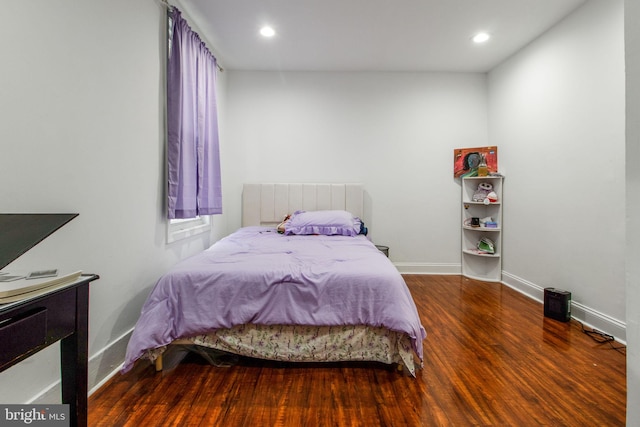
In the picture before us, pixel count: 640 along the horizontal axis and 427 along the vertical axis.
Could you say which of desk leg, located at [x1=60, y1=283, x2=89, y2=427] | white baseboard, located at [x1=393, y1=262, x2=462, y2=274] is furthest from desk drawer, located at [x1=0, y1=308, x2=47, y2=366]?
white baseboard, located at [x1=393, y1=262, x2=462, y2=274]

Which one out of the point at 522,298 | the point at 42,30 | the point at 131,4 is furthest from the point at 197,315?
the point at 522,298

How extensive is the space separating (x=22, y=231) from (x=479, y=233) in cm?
410

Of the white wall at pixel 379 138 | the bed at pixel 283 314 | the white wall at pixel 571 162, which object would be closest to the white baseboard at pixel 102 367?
the bed at pixel 283 314

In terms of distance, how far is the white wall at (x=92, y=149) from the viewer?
1109 millimetres

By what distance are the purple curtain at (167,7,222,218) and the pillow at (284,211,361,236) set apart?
Result: 864mm

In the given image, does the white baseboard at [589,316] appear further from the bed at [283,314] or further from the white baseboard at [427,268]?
the bed at [283,314]

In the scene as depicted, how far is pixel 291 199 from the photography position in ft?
11.6

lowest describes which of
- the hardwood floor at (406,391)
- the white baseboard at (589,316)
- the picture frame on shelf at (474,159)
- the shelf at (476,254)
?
the hardwood floor at (406,391)

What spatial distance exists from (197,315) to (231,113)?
9.41 feet

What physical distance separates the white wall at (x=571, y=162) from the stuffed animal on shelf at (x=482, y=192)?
7.9 inches

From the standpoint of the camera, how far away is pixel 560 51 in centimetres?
257

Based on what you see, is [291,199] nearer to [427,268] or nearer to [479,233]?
[427,268]

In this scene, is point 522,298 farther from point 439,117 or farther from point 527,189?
point 439,117

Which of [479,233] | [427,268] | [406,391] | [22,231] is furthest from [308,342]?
[479,233]
